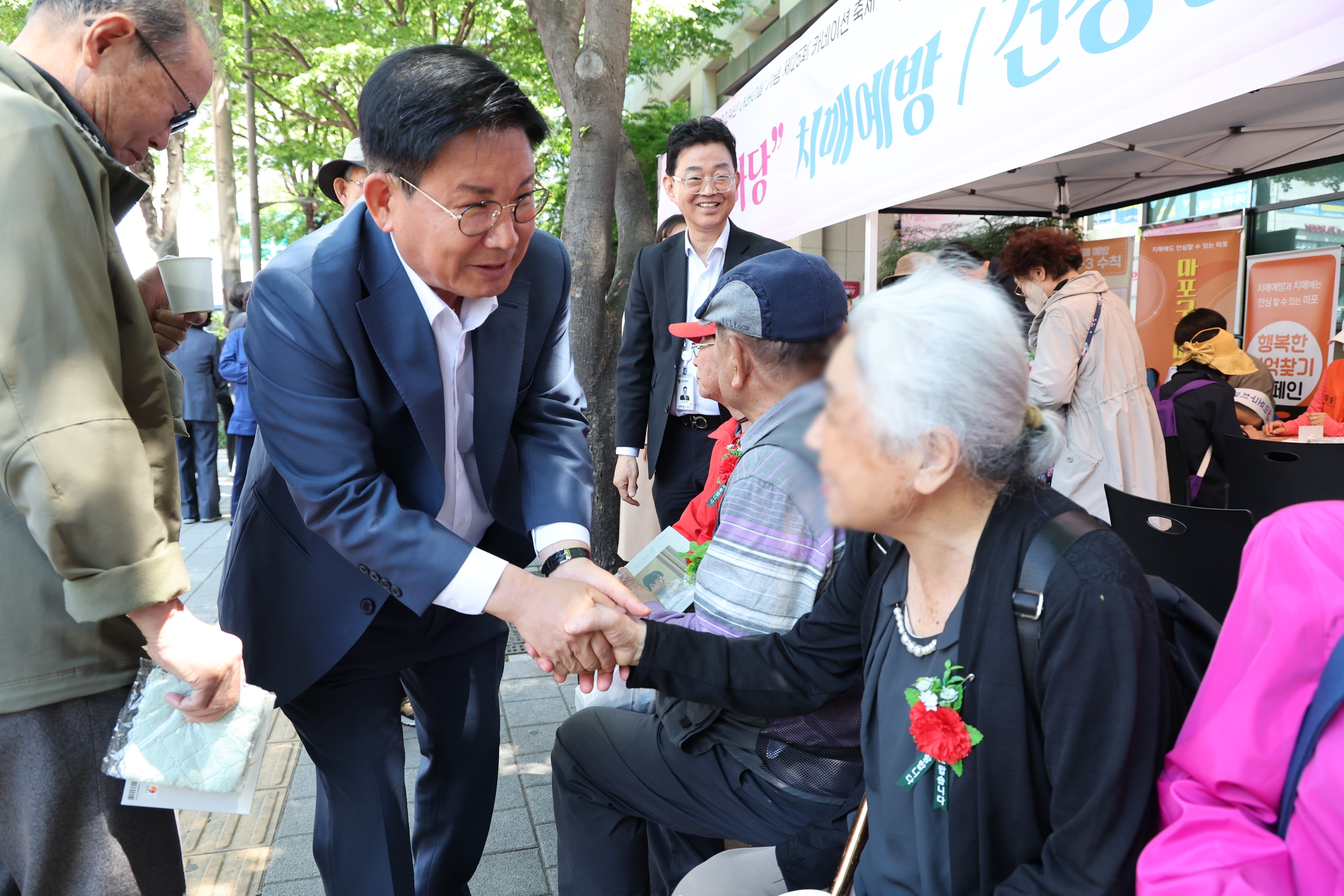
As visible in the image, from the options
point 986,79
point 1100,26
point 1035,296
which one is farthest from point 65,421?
point 1035,296

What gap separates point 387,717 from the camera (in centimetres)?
219

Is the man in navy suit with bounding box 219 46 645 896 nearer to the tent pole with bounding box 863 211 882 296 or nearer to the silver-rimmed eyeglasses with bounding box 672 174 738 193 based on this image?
the silver-rimmed eyeglasses with bounding box 672 174 738 193

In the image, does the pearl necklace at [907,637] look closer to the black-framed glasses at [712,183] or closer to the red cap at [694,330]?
the red cap at [694,330]

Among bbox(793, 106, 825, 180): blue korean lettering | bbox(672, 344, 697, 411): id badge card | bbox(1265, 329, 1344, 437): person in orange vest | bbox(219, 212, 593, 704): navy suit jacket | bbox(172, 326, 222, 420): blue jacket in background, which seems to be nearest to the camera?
bbox(219, 212, 593, 704): navy suit jacket

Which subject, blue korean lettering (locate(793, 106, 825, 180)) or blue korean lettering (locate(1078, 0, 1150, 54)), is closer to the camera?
blue korean lettering (locate(1078, 0, 1150, 54))

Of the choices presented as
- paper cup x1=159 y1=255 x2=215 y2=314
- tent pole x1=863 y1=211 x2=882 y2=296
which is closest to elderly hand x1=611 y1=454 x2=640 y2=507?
tent pole x1=863 y1=211 x2=882 y2=296

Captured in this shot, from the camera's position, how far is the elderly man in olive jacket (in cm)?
132

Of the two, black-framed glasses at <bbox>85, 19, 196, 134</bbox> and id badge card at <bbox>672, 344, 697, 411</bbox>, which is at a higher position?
black-framed glasses at <bbox>85, 19, 196, 134</bbox>

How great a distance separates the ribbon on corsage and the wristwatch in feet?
3.16

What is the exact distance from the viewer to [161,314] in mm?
2002

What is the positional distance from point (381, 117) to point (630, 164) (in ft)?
21.1

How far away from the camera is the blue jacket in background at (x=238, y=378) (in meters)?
7.83

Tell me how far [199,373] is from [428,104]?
27.7 feet

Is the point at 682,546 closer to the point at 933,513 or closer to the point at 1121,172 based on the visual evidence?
the point at 933,513
